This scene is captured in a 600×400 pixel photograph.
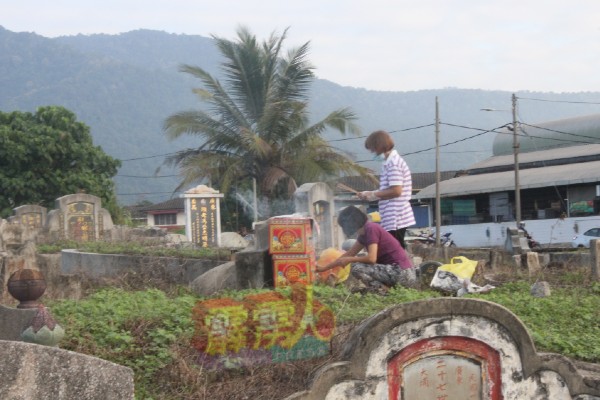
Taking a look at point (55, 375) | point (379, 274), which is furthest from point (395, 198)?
point (55, 375)

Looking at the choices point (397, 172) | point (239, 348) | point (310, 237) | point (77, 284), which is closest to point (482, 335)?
point (239, 348)

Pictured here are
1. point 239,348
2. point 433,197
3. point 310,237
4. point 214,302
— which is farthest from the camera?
point 433,197

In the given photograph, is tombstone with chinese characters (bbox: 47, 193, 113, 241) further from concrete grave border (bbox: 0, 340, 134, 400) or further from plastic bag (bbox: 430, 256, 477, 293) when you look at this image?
concrete grave border (bbox: 0, 340, 134, 400)

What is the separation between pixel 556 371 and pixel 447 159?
150856mm

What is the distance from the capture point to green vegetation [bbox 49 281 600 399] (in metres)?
5.76

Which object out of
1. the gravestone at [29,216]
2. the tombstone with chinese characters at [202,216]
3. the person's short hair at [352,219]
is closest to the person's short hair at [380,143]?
the person's short hair at [352,219]

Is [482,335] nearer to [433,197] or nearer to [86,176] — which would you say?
[433,197]

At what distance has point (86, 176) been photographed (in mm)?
35000

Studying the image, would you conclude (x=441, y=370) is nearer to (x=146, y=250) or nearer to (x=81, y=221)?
(x=146, y=250)

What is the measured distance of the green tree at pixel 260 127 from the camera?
25969mm

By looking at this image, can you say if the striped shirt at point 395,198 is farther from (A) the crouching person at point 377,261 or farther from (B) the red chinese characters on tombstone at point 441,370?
(B) the red chinese characters on tombstone at point 441,370

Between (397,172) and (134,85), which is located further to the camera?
(134,85)

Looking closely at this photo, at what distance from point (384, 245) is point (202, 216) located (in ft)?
55.2

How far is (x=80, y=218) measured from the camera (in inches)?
1023
